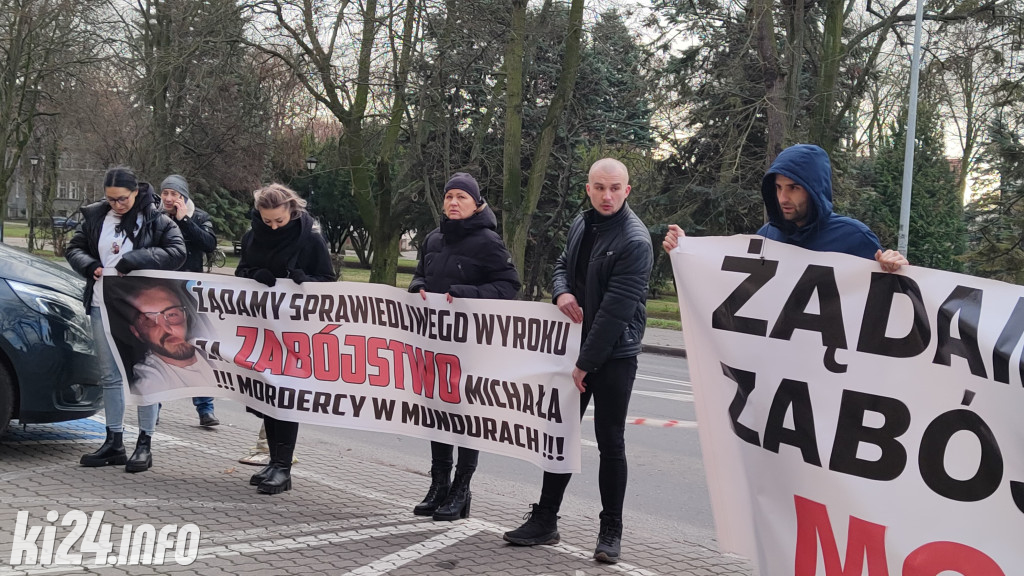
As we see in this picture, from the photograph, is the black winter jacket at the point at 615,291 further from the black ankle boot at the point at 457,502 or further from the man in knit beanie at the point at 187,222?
the man in knit beanie at the point at 187,222

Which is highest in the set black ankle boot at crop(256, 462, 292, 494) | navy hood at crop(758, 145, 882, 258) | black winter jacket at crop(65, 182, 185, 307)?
navy hood at crop(758, 145, 882, 258)

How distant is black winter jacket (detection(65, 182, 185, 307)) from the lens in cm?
620

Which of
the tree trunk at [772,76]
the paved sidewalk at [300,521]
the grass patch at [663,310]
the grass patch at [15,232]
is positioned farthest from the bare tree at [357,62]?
the grass patch at [15,232]

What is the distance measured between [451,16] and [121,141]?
1987 cm

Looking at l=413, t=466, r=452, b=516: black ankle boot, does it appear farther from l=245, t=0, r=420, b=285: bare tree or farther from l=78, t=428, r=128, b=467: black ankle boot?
l=245, t=0, r=420, b=285: bare tree

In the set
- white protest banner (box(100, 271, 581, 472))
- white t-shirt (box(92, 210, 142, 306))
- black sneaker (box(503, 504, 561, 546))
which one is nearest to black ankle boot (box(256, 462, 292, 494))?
white protest banner (box(100, 271, 581, 472))

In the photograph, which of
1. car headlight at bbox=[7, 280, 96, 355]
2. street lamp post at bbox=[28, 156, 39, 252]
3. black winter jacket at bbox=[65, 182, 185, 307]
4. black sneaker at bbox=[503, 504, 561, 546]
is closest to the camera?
black sneaker at bbox=[503, 504, 561, 546]

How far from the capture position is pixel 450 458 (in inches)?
215

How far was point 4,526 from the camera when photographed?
468cm

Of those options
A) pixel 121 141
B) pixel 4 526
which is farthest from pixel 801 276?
pixel 121 141

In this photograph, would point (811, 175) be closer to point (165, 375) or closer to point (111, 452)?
point (165, 375)

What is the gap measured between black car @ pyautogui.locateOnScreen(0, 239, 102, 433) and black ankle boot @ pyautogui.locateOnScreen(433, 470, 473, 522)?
2.57 meters

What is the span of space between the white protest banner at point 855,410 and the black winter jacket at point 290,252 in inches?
104

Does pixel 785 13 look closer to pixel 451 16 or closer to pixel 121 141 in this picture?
pixel 451 16
